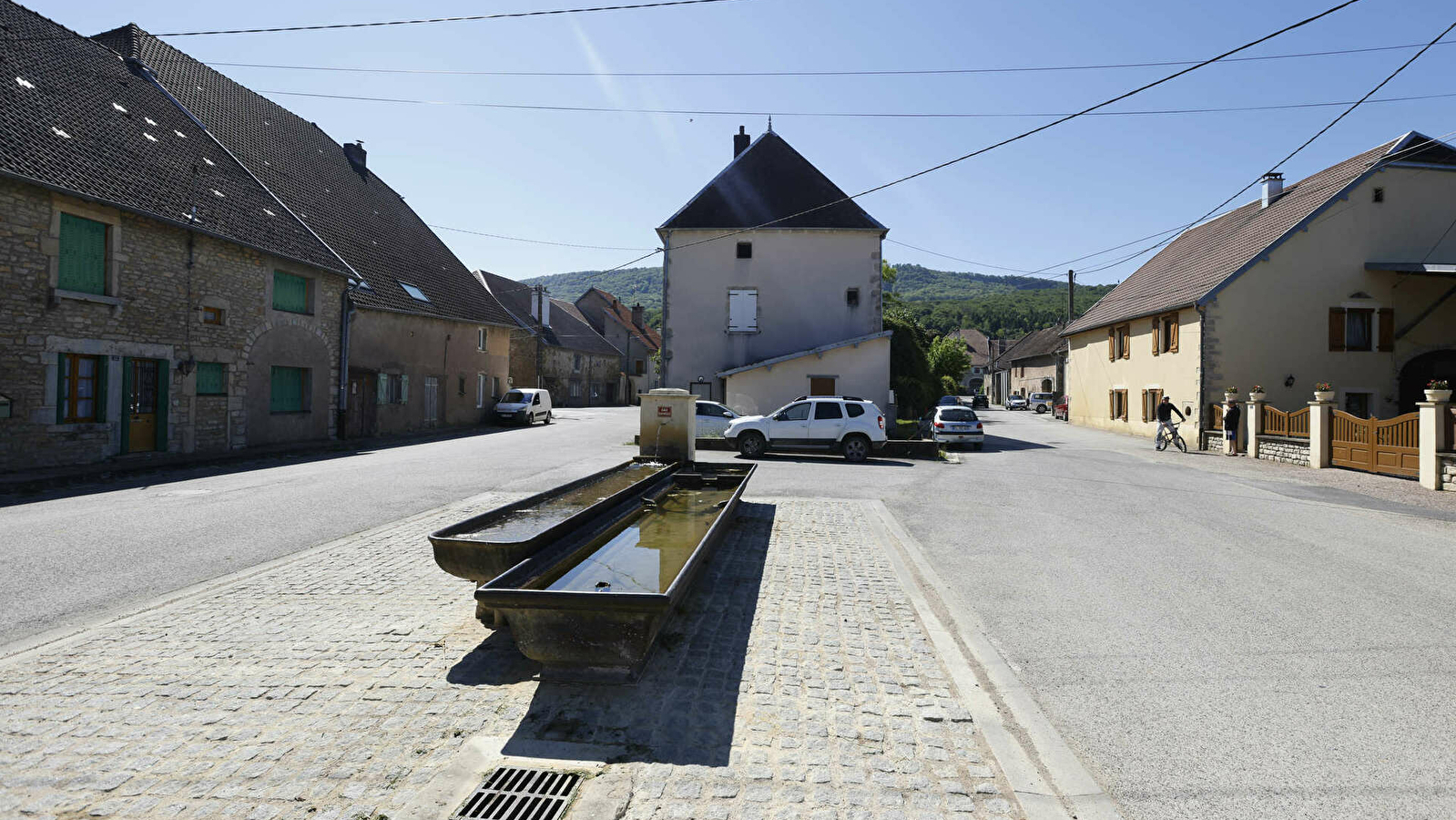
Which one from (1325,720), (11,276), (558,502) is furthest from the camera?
(11,276)

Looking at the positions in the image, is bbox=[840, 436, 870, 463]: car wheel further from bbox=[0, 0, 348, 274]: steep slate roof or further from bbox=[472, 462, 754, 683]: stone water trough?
bbox=[0, 0, 348, 274]: steep slate roof

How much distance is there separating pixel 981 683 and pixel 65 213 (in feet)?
59.2

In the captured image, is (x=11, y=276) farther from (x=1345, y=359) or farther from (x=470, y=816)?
(x=1345, y=359)

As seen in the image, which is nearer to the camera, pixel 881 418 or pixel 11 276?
pixel 11 276

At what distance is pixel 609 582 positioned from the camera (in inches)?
235

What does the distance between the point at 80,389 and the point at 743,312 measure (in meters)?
19.4

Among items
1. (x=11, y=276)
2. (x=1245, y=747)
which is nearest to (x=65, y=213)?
(x=11, y=276)

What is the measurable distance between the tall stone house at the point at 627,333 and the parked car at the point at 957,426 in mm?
42787

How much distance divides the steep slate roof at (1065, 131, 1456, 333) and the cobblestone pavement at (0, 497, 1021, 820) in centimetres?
2536

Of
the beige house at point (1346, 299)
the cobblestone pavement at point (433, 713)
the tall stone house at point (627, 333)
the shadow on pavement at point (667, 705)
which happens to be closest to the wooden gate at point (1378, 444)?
the beige house at point (1346, 299)

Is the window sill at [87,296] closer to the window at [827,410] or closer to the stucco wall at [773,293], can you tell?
the window at [827,410]

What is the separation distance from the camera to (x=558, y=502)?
27.6 feet

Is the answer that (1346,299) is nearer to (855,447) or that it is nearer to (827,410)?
(855,447)

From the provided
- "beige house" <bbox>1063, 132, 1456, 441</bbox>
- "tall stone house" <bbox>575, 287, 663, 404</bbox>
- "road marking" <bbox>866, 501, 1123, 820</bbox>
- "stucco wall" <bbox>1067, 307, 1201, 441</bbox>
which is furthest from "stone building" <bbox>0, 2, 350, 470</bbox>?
"tall stone house" <bbox>575, 287, 663, 404</bbox>
